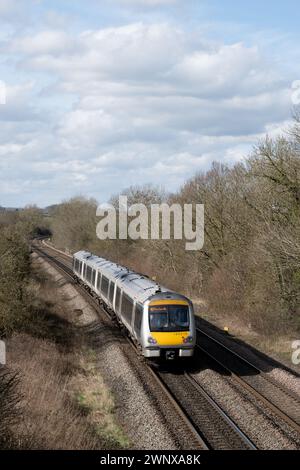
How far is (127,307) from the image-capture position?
2127 cm

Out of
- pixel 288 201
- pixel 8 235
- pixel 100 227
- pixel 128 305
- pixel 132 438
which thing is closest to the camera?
pixel 132 438

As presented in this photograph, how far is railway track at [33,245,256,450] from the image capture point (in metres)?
11.8

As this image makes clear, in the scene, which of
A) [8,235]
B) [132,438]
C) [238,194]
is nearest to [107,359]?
[132,438]

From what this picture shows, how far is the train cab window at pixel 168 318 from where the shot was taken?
1731 cm

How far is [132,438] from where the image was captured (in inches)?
482

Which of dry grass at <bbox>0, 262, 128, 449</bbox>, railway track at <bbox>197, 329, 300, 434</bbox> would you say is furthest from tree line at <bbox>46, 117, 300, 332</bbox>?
dry grass at <bbox>0, 262, 128, 449</bbox>

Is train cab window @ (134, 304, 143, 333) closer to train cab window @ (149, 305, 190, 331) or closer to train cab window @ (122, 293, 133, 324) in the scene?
train cab window @ (149, 305, 190, 331)

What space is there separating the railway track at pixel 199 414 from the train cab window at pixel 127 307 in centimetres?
270

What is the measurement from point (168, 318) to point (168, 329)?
360 millimetres

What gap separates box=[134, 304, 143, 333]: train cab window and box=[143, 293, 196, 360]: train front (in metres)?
0.65

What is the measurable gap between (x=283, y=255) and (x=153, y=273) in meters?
24.5

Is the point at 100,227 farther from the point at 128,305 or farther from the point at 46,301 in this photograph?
the point at 128,305

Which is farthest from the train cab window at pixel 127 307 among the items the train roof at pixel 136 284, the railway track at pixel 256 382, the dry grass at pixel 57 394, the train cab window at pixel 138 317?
the railway track at pixel 256 382

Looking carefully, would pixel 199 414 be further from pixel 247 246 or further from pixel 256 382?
pixel 247 246
